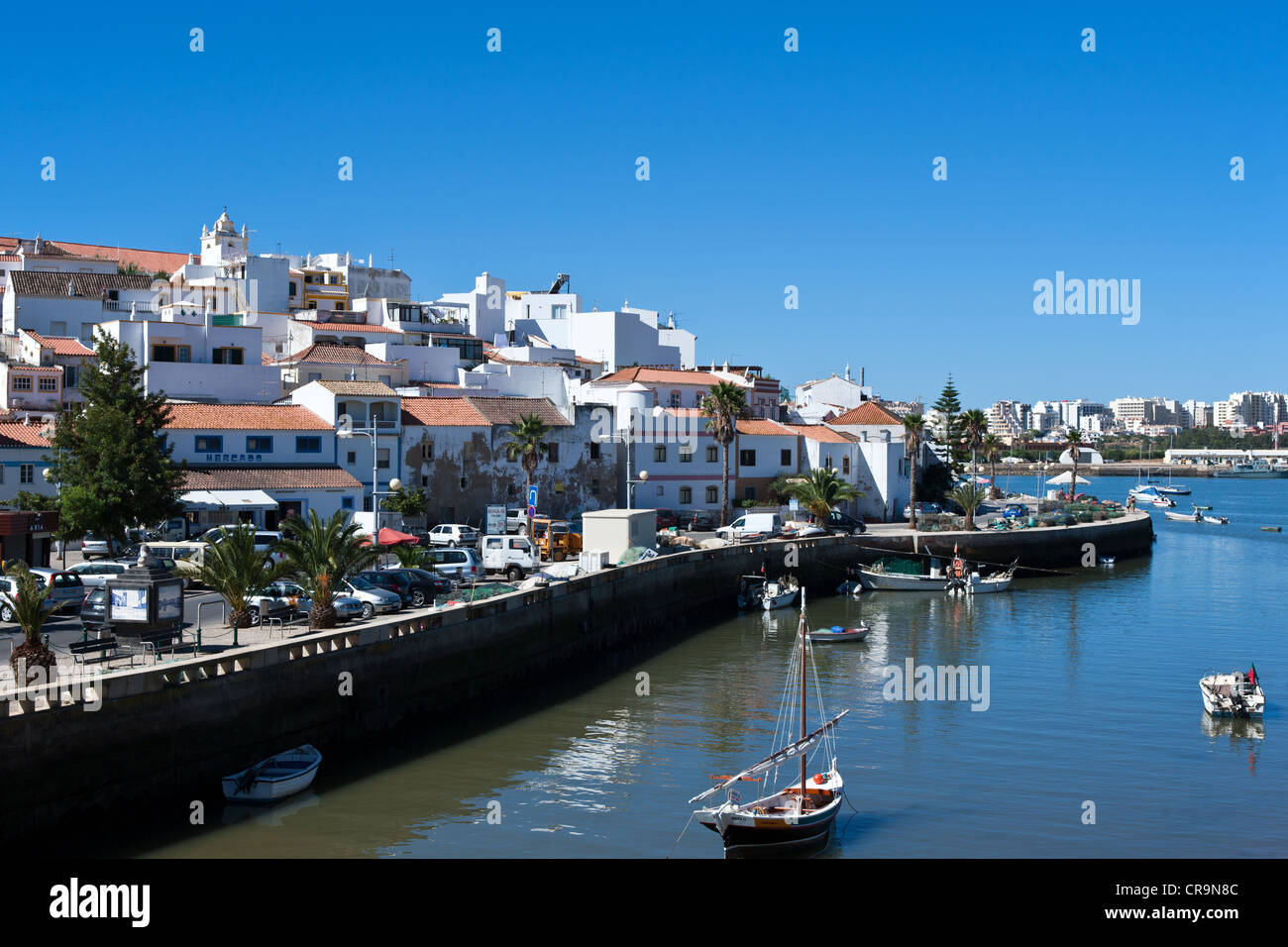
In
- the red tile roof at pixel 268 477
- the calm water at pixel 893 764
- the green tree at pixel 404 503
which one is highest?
the red tile roof at pixel 268 477

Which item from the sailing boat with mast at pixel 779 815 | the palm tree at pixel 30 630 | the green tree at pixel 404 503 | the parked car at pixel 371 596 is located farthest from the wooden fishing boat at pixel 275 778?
the green tree at pixel 404 503

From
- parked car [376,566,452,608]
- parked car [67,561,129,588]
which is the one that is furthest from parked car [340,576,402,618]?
parked car [67,561,129,588]

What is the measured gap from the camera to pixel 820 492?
70.4 meters

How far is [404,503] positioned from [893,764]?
3405 centimetres

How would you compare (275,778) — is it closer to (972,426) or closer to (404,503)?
(404,503)

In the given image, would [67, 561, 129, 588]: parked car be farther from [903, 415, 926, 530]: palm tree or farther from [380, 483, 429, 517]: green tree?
[903, 415, 926, 530]: palm tree

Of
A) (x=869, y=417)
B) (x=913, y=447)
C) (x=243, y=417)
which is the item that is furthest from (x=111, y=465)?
(x=869, y=417)

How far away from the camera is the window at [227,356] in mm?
67000

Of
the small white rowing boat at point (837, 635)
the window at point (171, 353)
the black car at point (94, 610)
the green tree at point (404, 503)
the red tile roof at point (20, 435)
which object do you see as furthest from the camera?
the window at point (171, 353)

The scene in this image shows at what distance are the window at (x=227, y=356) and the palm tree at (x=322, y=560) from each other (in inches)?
1392

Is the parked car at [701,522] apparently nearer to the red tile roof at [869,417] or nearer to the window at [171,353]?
the red tile roof at [869,417]
